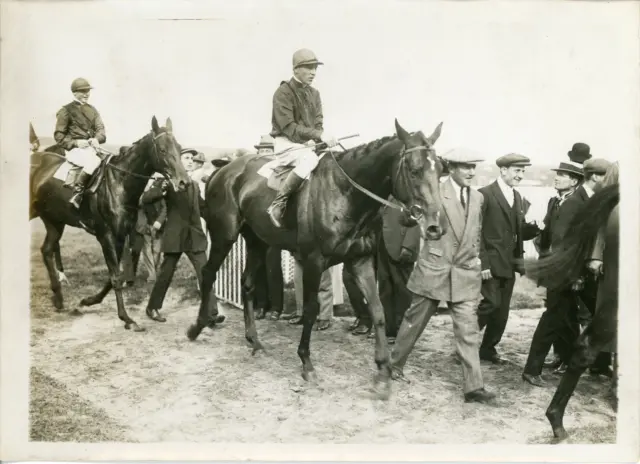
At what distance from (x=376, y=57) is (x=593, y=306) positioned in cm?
270

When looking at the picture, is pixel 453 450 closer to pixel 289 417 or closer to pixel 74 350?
pixel 289 417

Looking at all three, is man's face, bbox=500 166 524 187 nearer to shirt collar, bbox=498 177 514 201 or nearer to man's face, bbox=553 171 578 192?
shirt collar, bbox=498 177 514 201

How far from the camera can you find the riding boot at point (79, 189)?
526 cm

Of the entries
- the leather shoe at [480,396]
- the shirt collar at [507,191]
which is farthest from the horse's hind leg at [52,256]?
the shirt collar at [507,191]

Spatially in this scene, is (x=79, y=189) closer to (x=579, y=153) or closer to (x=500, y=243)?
(x=500, y=243)

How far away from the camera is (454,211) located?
4.61m

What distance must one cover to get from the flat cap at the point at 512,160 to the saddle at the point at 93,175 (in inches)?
126

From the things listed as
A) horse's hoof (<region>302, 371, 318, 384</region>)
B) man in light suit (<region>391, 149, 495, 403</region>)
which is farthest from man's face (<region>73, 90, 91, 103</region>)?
man in light suit (<region>391, 149, 495, 403</region>)

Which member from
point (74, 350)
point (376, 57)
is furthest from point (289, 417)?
point (376, 57)

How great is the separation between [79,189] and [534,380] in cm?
421

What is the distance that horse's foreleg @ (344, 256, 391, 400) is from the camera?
15.2ft

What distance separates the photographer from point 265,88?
199 inches

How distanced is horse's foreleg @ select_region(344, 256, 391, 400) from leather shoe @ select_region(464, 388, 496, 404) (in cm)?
62

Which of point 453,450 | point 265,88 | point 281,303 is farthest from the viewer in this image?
point 281,303
